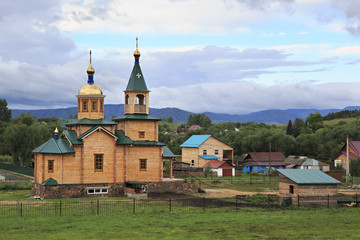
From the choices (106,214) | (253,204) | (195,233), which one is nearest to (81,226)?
(106,214)

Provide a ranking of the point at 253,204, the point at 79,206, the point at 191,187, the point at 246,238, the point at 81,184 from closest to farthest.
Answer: the point at 246,238 < the point at 79,206 < the point at 253,204 < the point at 81,184 < the point at 191,187

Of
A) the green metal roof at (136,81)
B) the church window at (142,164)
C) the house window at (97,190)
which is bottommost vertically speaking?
the house window at (97,190)

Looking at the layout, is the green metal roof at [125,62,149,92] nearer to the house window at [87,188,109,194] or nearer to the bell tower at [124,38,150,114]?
the bell tower at [124,38,150,114]

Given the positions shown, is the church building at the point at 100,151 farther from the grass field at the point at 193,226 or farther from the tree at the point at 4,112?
the tree at the point at 4,112

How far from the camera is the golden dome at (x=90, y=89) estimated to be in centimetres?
4388

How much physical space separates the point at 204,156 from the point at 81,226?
51435mm

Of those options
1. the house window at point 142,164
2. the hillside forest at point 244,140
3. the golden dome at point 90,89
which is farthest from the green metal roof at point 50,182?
the hillside forest at point 244,140

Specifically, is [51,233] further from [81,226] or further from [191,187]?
[191,187]

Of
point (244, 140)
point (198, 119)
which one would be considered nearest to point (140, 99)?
point (244, 140)

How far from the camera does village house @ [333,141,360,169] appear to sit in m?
74.9

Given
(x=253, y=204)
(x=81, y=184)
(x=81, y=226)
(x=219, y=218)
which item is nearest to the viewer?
(x=81, y=226)

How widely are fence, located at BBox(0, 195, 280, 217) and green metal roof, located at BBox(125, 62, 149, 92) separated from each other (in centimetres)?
1298

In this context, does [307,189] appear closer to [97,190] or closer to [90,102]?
[97,190]

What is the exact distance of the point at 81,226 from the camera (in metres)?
25.0
